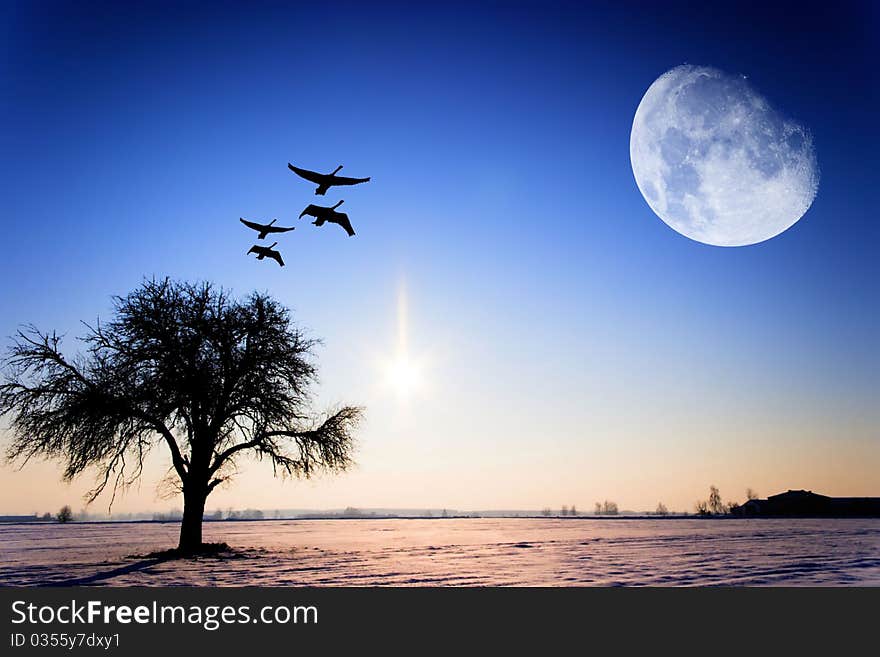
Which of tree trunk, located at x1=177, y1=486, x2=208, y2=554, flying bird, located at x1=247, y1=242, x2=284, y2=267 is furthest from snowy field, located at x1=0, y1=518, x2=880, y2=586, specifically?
flying bird, located at x1=247, y1=242, x2=284, y2=267

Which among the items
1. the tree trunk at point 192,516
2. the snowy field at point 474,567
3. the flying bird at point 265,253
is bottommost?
the snowy field at point 474,567

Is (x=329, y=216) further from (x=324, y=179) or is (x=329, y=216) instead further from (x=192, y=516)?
(x=192, y=516)

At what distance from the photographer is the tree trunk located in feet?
73.6

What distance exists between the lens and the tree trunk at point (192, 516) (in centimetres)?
2242

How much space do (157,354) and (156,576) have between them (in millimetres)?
10016

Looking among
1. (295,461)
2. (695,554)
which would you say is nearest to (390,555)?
(295,461)

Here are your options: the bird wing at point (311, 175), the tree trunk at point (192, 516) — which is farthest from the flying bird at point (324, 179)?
the tree trunk at point (192, 516)

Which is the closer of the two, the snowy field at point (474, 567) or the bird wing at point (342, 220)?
the snowy field at point (474, 567)

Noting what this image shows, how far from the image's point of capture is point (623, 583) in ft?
40.3

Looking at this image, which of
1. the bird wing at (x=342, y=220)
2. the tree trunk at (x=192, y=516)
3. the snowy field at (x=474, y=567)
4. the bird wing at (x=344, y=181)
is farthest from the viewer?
the tree trunk at (x=192, y=516)

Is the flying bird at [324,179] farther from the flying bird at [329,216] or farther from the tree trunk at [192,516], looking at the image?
the tree trunk at [192,516]

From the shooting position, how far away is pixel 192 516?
22.6 metres

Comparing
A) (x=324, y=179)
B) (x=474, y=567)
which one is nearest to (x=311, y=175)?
(x=324, y=179)

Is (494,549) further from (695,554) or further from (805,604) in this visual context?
(805,604)
